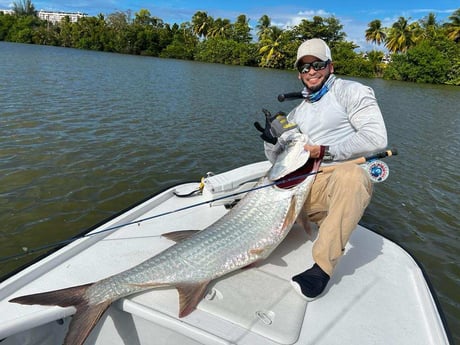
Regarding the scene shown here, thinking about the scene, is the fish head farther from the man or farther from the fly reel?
the fly reel

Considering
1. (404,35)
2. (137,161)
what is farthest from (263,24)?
(137,161)

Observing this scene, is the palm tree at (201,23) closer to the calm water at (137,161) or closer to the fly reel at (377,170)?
the calm water at (137,161)

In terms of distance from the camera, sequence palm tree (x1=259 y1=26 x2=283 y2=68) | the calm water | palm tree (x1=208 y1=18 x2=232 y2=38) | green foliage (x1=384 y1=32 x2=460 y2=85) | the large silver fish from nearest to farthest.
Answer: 1. the large silver fish
2. the calm water
3. green foliage (x1=384 y1=32 x2=460 y2=85)
4. palm tree (x1=259 y1=26 x2=283 y2=68)
5. palm tree (x1=208 y1=18 x2=232 y2=38)

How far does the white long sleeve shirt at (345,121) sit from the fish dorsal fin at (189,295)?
64.7 inches

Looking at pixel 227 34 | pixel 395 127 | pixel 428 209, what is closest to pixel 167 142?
pixel 428 209

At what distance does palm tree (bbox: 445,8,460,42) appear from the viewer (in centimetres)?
5728

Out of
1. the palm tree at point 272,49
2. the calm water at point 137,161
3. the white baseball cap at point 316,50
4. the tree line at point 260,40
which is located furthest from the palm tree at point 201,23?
the white baseball cap at point 316,50

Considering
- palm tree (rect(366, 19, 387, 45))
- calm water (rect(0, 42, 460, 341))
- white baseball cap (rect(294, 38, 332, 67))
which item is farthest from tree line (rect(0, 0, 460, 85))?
white baseball cap (rect(294, 38, 332, 67))

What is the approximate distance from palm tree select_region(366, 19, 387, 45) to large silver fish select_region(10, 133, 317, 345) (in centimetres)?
7479

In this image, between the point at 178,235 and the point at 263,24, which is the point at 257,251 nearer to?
the point at 178,235

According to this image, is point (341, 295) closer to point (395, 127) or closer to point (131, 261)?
point (131, 261)

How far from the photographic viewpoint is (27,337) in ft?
8.96

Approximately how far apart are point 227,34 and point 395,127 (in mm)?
67493

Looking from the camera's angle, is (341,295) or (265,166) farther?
(265,166)
